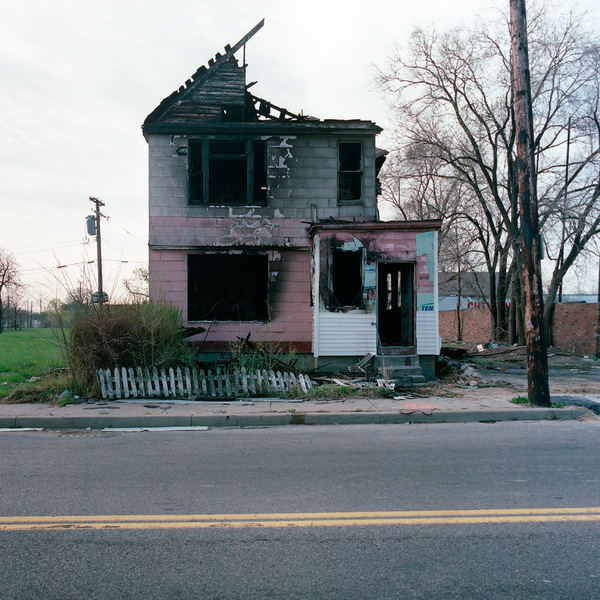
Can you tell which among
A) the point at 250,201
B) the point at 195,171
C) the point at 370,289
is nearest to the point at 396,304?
the point at 370,289

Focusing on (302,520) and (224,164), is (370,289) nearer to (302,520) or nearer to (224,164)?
(224,164)

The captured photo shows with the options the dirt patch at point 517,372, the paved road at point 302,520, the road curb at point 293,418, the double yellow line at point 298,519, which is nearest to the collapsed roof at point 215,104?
the dirt patch at point 517,372

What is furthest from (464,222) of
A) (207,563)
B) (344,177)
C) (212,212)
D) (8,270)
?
(8,270)

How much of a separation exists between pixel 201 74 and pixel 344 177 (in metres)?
5.06

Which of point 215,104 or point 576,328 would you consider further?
point 576,328

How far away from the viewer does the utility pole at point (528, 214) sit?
8.79 metres

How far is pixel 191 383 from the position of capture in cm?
992

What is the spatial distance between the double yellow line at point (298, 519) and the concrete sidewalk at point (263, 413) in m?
4.07

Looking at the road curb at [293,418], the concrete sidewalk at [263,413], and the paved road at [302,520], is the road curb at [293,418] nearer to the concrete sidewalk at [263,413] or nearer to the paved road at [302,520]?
the concrete sidewalk at [263,413]

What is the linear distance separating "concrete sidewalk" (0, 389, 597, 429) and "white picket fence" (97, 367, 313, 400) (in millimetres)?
377

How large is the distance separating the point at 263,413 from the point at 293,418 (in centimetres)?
54

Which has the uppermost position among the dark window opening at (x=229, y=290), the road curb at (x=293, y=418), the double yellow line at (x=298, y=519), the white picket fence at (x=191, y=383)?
the dark window opening at (x=229, y=290)

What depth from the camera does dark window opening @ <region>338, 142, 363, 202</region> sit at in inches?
553

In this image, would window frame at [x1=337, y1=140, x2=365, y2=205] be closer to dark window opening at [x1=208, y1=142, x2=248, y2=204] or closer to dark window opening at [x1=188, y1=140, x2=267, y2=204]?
dark window opening at [x1=188, y1=140, x2=267, y2=204]
